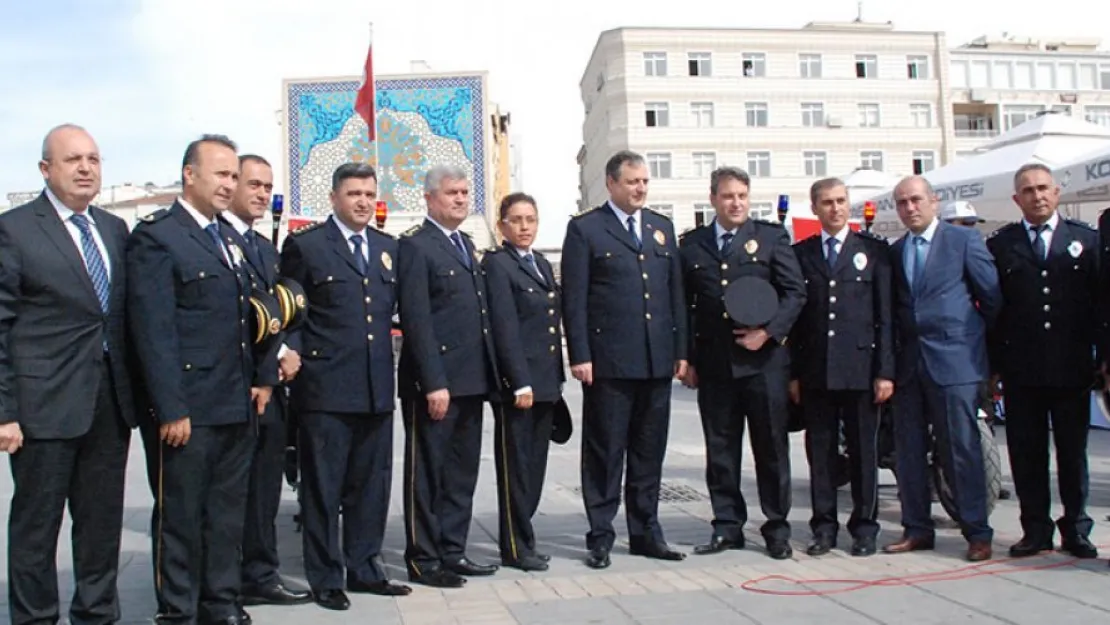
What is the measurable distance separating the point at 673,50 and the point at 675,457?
43.5 meters

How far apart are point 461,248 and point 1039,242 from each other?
3.01 metres

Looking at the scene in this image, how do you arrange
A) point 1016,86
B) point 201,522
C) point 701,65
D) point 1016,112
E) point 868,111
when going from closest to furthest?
1. point 201,522
2. point 701,65
3. point 868,111
4. point 1016,112
5. point 1016,86

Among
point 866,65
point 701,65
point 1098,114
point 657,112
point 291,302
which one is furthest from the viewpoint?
point 1098,114

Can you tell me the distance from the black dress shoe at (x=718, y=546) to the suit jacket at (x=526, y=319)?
1.13 m

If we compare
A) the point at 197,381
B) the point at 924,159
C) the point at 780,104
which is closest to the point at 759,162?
the point at 780,104

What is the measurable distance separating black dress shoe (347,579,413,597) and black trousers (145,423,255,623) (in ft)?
2.31

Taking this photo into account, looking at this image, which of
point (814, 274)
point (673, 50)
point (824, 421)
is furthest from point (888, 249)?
point (673, 50)

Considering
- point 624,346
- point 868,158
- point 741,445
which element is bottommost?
point 741,445

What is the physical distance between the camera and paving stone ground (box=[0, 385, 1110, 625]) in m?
4.47

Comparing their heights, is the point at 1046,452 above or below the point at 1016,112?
below

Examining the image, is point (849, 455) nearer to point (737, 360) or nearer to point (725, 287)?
point (737, 360)

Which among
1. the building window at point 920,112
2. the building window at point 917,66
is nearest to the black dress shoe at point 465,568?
the building window at point 920,112

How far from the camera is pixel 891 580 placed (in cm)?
503

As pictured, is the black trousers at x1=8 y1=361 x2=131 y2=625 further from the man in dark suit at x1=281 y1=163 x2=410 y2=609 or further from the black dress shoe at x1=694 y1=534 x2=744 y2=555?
the black dress shoe at x1=694 y1=534 x2=744 y2=555
